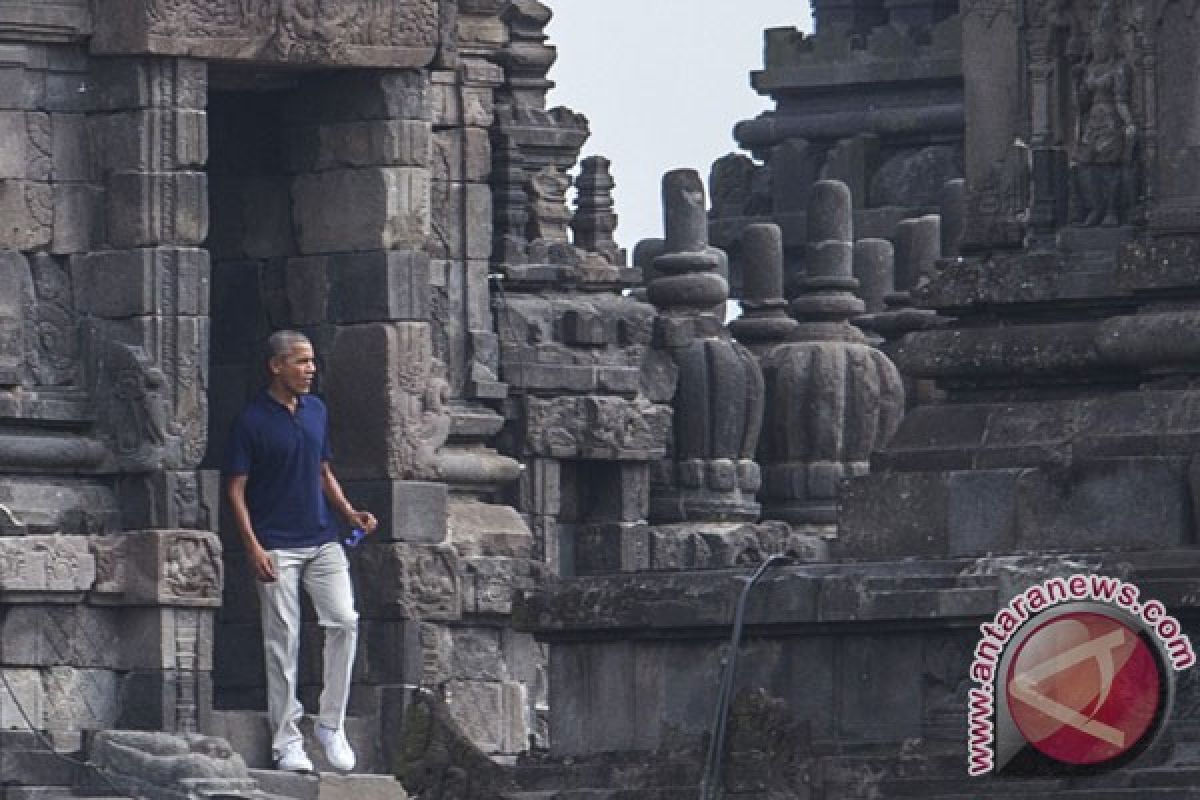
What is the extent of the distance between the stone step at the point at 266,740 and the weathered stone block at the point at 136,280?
1079 mm

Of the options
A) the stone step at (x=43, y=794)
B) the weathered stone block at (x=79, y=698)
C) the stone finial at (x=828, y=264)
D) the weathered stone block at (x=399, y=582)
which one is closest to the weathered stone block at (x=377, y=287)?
the weathered stone block at (x=399, y=582)

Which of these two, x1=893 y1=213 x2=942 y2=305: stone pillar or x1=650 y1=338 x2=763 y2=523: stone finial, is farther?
x1=893 y1=213 x2=942 y2=305: stone pillar

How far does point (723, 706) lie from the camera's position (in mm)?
23078

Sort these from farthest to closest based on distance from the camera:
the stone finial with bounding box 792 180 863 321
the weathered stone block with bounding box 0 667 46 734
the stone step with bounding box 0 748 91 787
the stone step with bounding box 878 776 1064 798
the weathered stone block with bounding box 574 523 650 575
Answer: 1. the stone finial with bounding box 792 180 863 321
2. the weathered stone block with bounding box 574 523 650 575
3. the weathered stone block with bounding box 0 667 46 734
4. the stone step with bounding box 0 748 91 787
5. the stone step with bounding box 878 776 1064 798

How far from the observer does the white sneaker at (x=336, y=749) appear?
33.2 m

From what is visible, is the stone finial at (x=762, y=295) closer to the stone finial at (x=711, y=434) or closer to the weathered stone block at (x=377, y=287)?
the stone finial at (x=711, y=434)

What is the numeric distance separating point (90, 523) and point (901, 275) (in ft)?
38.2

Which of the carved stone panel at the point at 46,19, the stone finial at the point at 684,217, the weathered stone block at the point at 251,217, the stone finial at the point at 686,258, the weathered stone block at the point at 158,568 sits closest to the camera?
the weathered stone block at the point at 158,568

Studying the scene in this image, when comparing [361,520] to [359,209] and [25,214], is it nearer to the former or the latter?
[25,214]

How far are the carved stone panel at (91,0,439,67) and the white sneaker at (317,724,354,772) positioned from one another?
351cm

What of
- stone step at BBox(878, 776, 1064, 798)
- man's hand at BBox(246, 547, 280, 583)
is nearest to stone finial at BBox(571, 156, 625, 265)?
man's hand at BBox(246, 547, 280, 583)

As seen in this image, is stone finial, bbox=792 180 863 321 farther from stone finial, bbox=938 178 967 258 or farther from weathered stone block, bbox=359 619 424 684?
weathered stone block, bbox=359 619 424 684

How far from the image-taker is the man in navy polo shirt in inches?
1278

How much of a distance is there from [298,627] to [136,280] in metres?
2.22
